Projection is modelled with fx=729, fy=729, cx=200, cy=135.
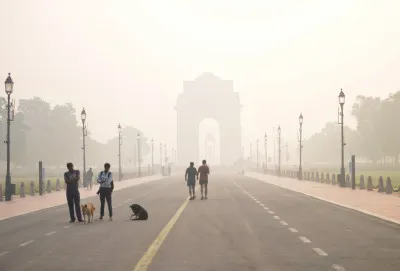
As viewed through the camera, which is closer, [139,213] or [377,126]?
[139,213]

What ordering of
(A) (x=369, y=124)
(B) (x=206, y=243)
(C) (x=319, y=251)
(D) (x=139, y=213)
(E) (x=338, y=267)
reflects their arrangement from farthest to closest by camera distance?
(A) (x=369, y=124)
(D) (x=139, y=213)
(B) (x=206, y=243)
(C) (x=319, y=251)
(E) (x=338, y=267)

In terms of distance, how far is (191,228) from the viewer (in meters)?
19.4

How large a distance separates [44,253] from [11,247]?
157cm

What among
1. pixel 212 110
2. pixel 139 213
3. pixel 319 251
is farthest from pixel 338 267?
pixel 212 110

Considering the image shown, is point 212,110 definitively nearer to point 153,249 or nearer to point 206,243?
point 206,243

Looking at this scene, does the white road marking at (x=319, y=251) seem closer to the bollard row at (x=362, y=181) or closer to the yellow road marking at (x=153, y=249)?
the yellow road marking at (x=153, y=249)

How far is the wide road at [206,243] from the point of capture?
1207 centimetres

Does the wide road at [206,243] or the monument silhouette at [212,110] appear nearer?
the wide road at [206,243]

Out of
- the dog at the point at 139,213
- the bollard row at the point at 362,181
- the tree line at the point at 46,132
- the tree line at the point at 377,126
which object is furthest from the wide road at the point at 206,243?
the tree line at the point at 46,132

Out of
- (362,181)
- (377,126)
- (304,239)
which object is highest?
(377,126)

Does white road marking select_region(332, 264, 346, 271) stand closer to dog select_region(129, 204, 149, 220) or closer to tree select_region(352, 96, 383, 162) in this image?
dog select_region(129, 204, 149, 220)

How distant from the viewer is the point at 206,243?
50.6 feet

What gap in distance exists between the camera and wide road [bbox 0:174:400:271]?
12070 millimetres

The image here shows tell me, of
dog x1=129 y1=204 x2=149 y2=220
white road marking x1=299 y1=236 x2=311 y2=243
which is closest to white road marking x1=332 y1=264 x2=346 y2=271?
white road marking x1=299 y1=236 x2=311 y2=243
